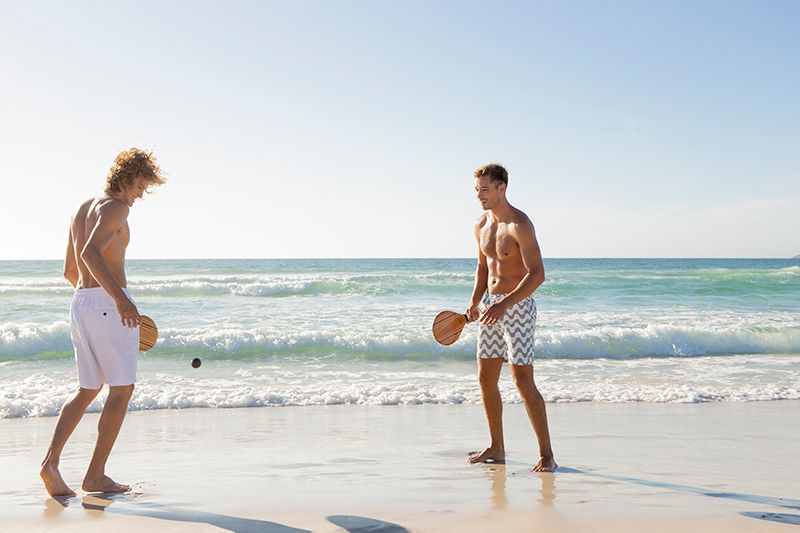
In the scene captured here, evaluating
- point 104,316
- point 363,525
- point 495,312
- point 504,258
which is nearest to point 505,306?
point 495,312

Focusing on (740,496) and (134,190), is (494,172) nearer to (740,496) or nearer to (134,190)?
(134,190)

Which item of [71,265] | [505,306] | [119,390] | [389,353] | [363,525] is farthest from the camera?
[389,353]

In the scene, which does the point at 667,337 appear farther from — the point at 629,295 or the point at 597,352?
the point at 629,295

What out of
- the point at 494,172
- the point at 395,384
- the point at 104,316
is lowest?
the point at 395,384

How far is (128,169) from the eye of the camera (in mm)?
3914

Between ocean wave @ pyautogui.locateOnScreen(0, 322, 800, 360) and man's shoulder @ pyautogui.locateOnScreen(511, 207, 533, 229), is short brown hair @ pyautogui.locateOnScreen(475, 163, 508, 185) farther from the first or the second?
ocean wave @ pyautogui.locateOnScreen(0, 322, 800, 360)

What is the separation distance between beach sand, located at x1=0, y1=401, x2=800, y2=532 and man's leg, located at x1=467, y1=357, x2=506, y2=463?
112 mm

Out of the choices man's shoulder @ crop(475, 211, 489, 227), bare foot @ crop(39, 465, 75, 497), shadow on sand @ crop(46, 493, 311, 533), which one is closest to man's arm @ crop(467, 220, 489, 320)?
man's shoulder @ crop(475, 211, 489, 227)

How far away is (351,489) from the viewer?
13.6 ft

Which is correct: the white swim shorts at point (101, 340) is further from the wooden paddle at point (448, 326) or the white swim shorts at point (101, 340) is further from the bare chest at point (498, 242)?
the bare chest at point (498, 242)

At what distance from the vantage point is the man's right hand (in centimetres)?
367

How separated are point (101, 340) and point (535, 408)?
258 centimetres

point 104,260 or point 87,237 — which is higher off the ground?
point 87,237

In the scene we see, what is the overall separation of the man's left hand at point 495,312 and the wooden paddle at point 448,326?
23.0 inches
